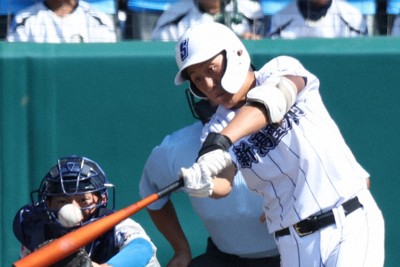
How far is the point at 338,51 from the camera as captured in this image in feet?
19.5

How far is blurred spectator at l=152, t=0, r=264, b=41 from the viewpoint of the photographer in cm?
605

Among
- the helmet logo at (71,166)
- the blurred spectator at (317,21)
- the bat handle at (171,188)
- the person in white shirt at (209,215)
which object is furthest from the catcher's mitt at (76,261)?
the blurred spectator at (317,21)

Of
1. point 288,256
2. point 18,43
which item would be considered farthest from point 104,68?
point 288,256

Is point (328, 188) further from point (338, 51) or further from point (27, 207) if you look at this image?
point (338, 51)

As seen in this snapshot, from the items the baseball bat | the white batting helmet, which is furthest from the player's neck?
the baseball bat

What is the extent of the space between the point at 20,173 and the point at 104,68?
0.65 m

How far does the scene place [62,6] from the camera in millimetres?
6086

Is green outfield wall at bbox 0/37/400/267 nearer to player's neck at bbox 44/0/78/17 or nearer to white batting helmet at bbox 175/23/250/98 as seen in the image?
player's neck at bbox 44/0/78/17

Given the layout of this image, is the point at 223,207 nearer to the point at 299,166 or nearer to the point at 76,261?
the point at 299,166

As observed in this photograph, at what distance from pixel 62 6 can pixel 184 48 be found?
1732mm

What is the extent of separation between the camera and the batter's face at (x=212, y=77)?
441cm

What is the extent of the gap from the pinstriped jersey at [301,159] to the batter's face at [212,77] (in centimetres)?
15

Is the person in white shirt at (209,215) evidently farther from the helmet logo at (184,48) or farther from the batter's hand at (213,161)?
the batter's hand at (213,161)

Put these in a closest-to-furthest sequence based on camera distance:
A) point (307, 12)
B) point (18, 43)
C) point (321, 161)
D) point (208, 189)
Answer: point (208, 189) < point (321, 161) < point (18, 43) < point (307, 12)
